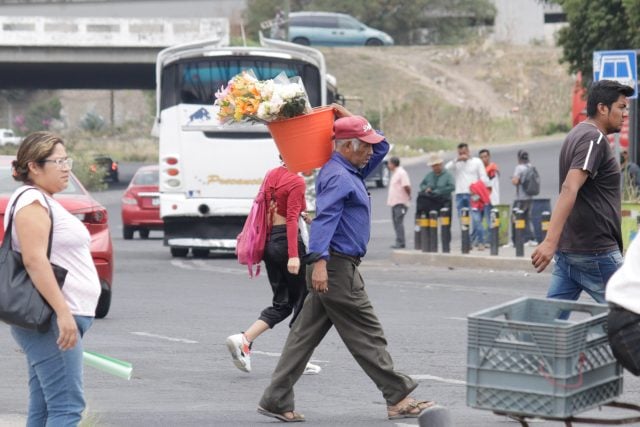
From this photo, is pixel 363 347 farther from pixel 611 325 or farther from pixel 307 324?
pixel 611 325

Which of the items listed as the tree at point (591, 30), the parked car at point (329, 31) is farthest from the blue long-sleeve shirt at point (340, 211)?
the parked car at point (329, 31)

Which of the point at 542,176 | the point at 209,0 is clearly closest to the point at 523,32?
the point at 209,0

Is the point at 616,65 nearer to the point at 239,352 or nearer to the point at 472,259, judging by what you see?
the point at 472,259

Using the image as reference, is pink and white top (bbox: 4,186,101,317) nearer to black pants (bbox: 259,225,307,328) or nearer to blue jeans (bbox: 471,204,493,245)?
black pants (bbox: 259,225,307,328)

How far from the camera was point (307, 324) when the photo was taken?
874cm

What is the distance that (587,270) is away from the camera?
328 inches

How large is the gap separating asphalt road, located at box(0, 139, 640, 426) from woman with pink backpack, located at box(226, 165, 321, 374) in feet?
1.03

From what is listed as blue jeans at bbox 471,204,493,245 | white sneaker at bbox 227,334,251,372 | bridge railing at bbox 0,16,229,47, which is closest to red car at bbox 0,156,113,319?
white sneaker at bbox 227,334,251,372

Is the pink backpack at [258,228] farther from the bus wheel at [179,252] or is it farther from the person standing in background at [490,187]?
the bus wheel at [179,252]

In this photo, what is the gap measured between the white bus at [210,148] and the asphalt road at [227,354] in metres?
2.56

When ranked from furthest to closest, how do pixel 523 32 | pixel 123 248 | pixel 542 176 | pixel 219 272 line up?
1. pixel 523 32
2. pixel 542 176
3. pixel 123 248
4. pixel 219 272

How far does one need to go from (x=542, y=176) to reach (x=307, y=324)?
38007 mm

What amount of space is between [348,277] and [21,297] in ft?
8.95

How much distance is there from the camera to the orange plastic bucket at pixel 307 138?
8523mm
